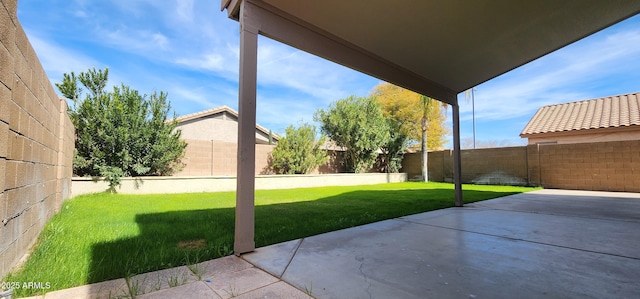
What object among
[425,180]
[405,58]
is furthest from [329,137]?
[405,58]

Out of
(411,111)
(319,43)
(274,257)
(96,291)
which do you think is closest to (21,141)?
(96,291)

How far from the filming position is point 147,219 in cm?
407

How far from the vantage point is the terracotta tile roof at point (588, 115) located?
1098cm

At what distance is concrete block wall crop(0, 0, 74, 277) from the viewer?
1674mm

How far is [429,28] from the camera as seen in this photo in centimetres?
330

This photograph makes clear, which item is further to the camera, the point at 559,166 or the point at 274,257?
the point at 559,166

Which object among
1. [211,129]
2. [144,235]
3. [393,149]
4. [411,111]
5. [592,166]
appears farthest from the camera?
[211,129]

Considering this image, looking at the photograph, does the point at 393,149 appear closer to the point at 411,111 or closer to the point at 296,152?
the point at 411,111

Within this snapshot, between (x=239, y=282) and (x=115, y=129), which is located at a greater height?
(x=115, y=129)

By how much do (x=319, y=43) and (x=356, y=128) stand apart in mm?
9652

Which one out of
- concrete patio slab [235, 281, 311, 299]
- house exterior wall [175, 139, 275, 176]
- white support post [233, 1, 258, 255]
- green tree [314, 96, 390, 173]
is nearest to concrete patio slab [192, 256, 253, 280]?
white support post [233, 1, 258, 255]

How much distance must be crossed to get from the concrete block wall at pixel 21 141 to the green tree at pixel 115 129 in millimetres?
4052

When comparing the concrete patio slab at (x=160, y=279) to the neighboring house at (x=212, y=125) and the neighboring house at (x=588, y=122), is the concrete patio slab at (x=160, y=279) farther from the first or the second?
the neighboring house at (x=588, y=122)

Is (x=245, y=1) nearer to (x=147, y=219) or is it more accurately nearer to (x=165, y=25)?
(x=147, y=219)
